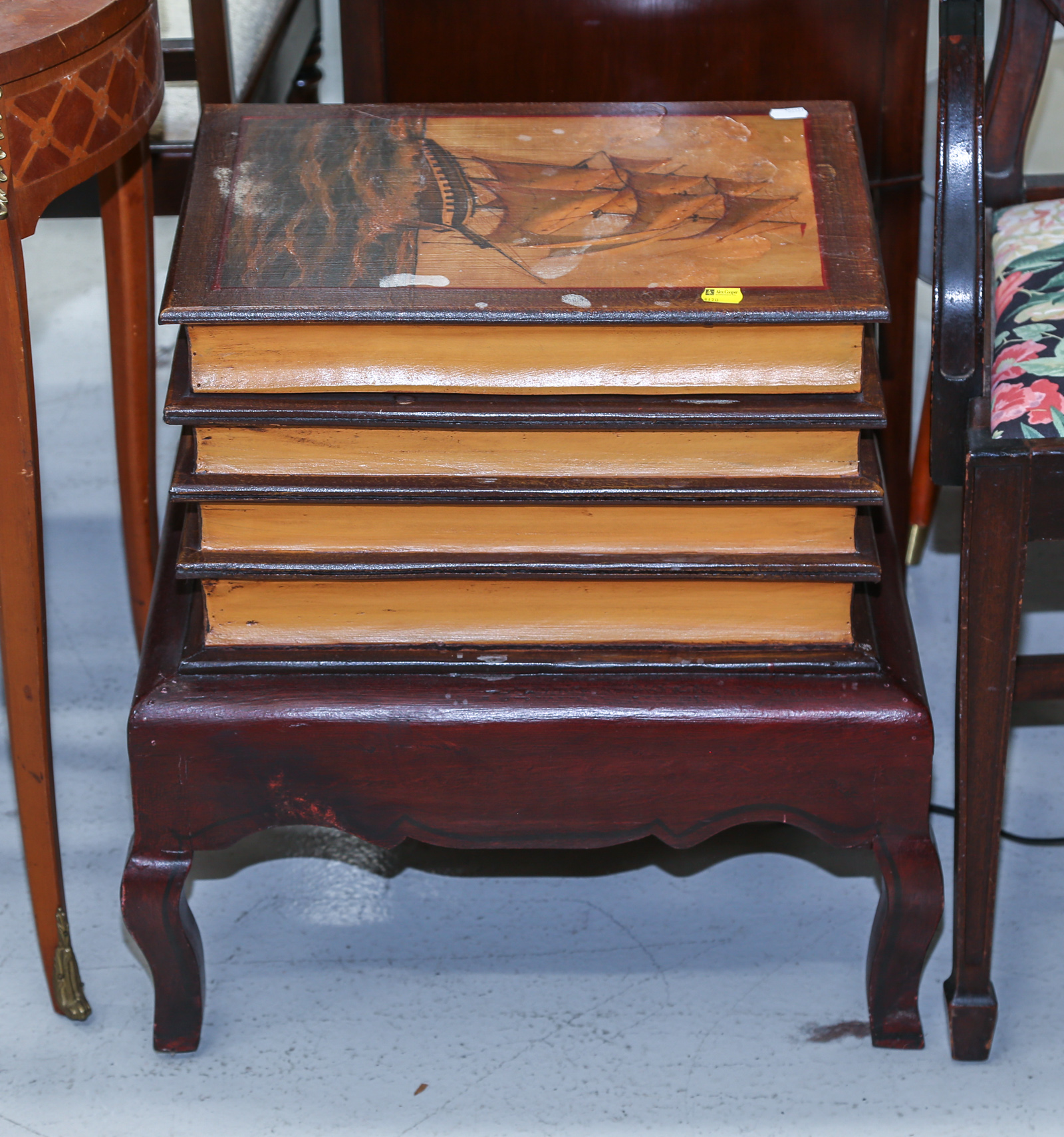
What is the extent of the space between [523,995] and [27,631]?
20.6 inches

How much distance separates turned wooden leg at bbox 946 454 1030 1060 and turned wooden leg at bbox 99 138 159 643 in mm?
815

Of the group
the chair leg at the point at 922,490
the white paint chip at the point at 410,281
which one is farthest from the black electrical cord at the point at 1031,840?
the white paint chip at the point at 410,281

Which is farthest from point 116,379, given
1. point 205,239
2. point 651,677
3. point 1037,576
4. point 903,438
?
point 1037,576

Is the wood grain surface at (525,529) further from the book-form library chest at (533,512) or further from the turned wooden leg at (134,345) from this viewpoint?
the turned wooden leg at (134,345)

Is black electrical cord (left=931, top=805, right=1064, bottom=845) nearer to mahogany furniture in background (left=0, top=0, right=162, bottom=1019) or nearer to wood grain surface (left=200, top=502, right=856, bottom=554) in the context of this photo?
wood grain surface (left=200, top=502, right=856, bottom=554)

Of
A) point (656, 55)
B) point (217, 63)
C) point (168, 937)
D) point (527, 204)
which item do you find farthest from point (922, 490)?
point (168, 937)

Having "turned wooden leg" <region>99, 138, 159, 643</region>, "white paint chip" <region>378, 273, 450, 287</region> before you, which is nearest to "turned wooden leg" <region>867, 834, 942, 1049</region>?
"white paint chip" <region>378, 273, 450, 287</region>

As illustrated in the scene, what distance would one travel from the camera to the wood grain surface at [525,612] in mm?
1241

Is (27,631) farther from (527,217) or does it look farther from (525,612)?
(527,217)

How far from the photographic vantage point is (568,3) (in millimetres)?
1654

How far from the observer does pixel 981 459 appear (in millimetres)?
1180

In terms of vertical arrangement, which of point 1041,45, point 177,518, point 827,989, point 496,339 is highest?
point 1041,45

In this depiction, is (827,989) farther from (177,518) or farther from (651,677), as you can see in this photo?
(177,518)

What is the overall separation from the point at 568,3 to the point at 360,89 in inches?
9.0
